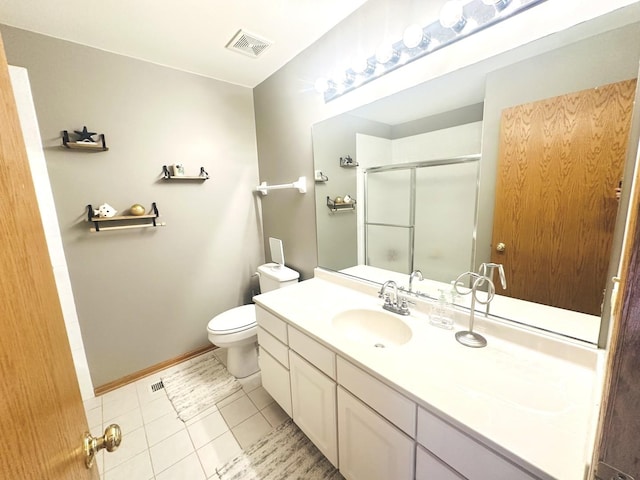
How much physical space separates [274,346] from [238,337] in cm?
52

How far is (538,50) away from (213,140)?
216 cm

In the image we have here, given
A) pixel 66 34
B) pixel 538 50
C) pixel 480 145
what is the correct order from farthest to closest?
1. pixel 66 34
2. pixel 480 145
3. pixel 538 50

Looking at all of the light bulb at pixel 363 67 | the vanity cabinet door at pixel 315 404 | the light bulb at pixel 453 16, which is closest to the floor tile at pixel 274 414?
the vanity cabinet door at pixel 315 404

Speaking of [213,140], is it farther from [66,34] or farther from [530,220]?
[530,220]

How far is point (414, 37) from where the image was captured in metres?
1.17

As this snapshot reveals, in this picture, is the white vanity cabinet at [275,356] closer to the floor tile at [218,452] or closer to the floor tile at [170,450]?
the floor tile at [218,452]

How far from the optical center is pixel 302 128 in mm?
1965

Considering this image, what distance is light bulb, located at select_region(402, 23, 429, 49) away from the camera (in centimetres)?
116

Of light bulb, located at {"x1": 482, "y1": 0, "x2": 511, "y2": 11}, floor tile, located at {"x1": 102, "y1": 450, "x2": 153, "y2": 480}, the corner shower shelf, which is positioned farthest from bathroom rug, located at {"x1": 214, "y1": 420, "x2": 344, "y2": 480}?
light bulb, located at {"x1": 482, "y1": 0, "x2": 511, "y2": 11}

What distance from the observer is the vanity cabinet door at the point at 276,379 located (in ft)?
4.84

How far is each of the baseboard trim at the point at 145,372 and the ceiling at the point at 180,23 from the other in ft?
7.79

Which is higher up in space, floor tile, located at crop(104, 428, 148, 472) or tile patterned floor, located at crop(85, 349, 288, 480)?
tile patterned floor, located at crop(85, 349, 288, 480)

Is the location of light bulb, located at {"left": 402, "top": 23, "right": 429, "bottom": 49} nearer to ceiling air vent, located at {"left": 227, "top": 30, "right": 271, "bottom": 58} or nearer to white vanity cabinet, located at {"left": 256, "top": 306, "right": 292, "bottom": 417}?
ceiling air vent, located at {"left": 227, "top": 30, "right": 271, "bottom": 58}

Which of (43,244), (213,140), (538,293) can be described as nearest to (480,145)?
(538,293)
